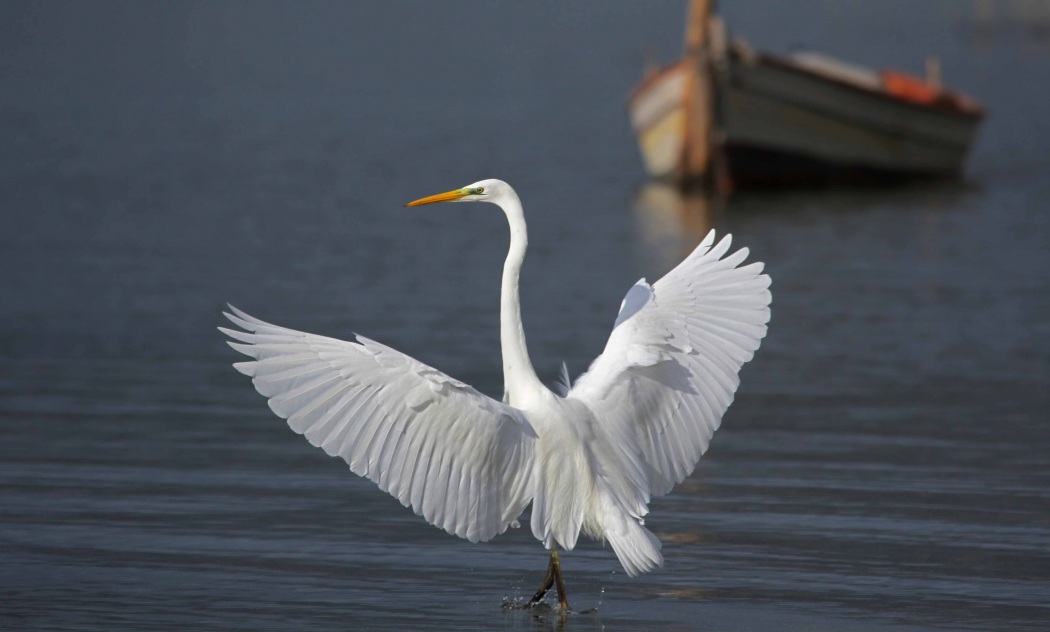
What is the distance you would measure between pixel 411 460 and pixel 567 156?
2648 centimetres

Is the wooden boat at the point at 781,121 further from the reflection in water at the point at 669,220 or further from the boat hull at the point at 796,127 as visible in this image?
the reflection in water at the point at 669,220

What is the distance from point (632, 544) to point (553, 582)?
66 cm

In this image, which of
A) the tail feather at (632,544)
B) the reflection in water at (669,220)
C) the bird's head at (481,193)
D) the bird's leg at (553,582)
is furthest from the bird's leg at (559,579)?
the reflection in water at (669,220)

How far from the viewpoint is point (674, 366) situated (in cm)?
767

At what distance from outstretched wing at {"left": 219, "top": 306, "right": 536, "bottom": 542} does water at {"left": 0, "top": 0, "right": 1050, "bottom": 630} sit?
50 centimetres

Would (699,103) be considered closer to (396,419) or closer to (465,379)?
(465,379)

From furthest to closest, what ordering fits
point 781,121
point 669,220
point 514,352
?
point 781,121
point 669,220
point 514,352

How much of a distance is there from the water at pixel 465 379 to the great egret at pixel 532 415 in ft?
1.48

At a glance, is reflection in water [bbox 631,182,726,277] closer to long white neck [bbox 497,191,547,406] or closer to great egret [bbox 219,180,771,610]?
great egret [bbox 219,180,771,610]

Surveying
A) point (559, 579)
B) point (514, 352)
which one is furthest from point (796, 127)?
point (559, 579)

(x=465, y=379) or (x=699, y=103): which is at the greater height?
(x=699, y=103)

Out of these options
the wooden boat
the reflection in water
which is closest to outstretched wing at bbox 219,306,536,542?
the reflection in water

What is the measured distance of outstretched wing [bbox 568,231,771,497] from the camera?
296 inches

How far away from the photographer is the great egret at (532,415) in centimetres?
678
